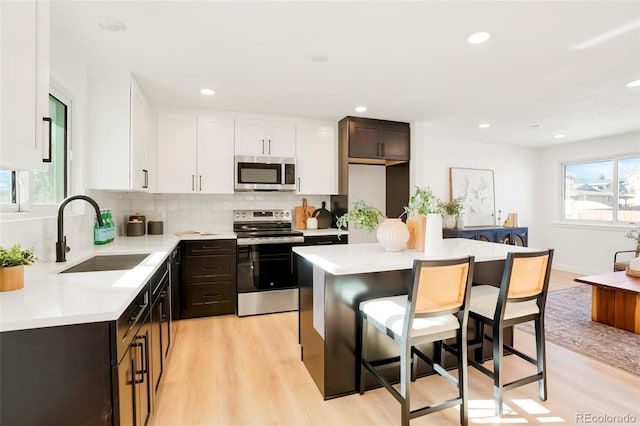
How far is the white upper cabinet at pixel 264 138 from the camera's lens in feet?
12.6

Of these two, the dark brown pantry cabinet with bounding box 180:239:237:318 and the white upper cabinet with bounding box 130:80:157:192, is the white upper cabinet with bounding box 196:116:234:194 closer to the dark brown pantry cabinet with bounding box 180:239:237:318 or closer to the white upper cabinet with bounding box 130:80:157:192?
the white upper cabinet with bounding box 130:80:157:192

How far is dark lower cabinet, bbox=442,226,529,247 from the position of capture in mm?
4863

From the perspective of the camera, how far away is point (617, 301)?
3133mm

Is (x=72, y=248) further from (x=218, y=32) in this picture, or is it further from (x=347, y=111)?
(x=347, y=111)

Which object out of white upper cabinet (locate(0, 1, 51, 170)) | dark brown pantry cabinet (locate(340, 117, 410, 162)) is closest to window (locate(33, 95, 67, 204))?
white upper cabinet (locate(0, 1, 51, 170))

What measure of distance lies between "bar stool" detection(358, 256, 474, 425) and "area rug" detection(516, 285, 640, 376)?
5.61 feet

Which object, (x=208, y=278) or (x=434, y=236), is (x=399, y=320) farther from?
(x=208, y=278)

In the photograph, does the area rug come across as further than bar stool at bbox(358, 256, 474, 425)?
Yes

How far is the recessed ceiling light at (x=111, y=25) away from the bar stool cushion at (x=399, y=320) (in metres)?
2.33

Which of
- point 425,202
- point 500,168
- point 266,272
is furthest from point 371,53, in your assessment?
point 500,168

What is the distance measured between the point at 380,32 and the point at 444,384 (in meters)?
2.43

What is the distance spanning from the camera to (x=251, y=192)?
4.05m

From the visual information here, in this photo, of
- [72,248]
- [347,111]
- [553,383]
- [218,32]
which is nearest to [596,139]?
[347,111]

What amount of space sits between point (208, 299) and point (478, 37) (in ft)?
11.2
